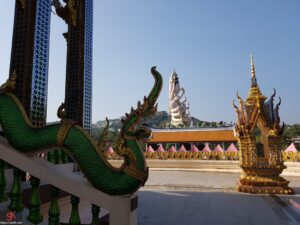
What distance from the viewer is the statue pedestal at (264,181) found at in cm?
992

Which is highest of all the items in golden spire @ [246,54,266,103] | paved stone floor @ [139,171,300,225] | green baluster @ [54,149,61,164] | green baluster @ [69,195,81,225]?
golden spire @ [246,54,266,103]

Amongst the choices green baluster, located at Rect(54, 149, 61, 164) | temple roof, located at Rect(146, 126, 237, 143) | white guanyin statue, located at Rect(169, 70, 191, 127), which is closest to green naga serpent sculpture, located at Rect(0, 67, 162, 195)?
green baluster, located at Rect(54, 149, 61, 164)

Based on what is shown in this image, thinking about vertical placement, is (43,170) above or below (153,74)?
below

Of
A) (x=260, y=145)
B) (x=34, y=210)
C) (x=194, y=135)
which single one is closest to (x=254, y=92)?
(x=260, y=145)

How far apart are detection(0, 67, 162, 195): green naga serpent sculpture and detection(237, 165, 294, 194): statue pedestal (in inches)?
340

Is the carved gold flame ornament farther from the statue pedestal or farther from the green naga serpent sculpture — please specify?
the green naga serpent sculpture

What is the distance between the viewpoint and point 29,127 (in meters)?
2.99

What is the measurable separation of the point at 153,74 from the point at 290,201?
7655mm

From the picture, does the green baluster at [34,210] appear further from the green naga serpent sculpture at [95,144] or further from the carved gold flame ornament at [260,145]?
the carved gold flame ornament at [260,145]

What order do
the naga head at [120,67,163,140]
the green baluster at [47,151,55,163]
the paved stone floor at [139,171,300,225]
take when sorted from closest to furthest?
the naga head at [120,67,163,140] < the green baluster at [47,151,55,163] < the paved stone floor at [139,171,300,225]

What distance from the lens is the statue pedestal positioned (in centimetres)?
992

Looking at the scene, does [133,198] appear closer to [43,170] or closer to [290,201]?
[43,170]

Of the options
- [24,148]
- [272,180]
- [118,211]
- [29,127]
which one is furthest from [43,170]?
[272,180]

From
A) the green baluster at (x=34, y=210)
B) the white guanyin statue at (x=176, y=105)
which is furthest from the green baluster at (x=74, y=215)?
the white guanyin statue at (x=176, y=105)
